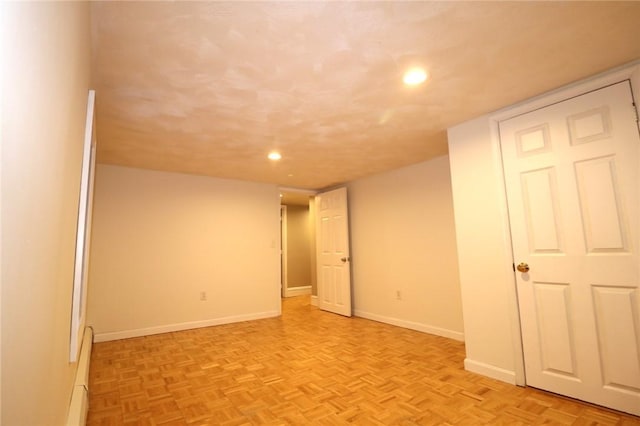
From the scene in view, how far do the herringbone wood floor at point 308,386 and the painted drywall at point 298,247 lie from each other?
329cm

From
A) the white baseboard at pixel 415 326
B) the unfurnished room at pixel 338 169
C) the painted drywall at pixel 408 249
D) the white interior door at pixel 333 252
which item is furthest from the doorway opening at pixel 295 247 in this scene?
the unfurnished room at pixel 338 169

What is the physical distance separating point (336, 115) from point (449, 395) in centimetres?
234

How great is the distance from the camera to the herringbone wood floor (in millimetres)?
1979

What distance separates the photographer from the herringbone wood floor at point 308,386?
1.98 m

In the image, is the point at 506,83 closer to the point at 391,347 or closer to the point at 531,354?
the point at 531,354

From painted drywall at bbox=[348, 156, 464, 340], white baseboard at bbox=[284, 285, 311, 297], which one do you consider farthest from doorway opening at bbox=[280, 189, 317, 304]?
painted drywall at bbox=[348, 156, 464, 340]

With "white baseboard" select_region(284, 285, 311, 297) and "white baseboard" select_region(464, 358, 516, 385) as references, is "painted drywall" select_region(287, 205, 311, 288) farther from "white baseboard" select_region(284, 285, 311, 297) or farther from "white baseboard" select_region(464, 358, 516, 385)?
"white baseboard" select_region(464, 358, 516, 385)

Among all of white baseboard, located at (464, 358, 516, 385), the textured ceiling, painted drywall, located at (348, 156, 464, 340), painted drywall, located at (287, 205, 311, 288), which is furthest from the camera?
painted drywall, located at (287, 205, 311, 288)

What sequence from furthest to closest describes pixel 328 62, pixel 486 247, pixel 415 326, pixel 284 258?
pixel 284 258
pixel 415 326
pixel 486 247
pixel 328 62

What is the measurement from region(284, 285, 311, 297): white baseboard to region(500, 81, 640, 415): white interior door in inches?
204

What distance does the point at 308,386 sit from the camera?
243 cm

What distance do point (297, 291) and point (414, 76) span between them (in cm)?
585

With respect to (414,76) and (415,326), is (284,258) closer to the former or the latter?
(415,326)

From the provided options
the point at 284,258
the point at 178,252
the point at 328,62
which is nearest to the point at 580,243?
the point at 328,62
